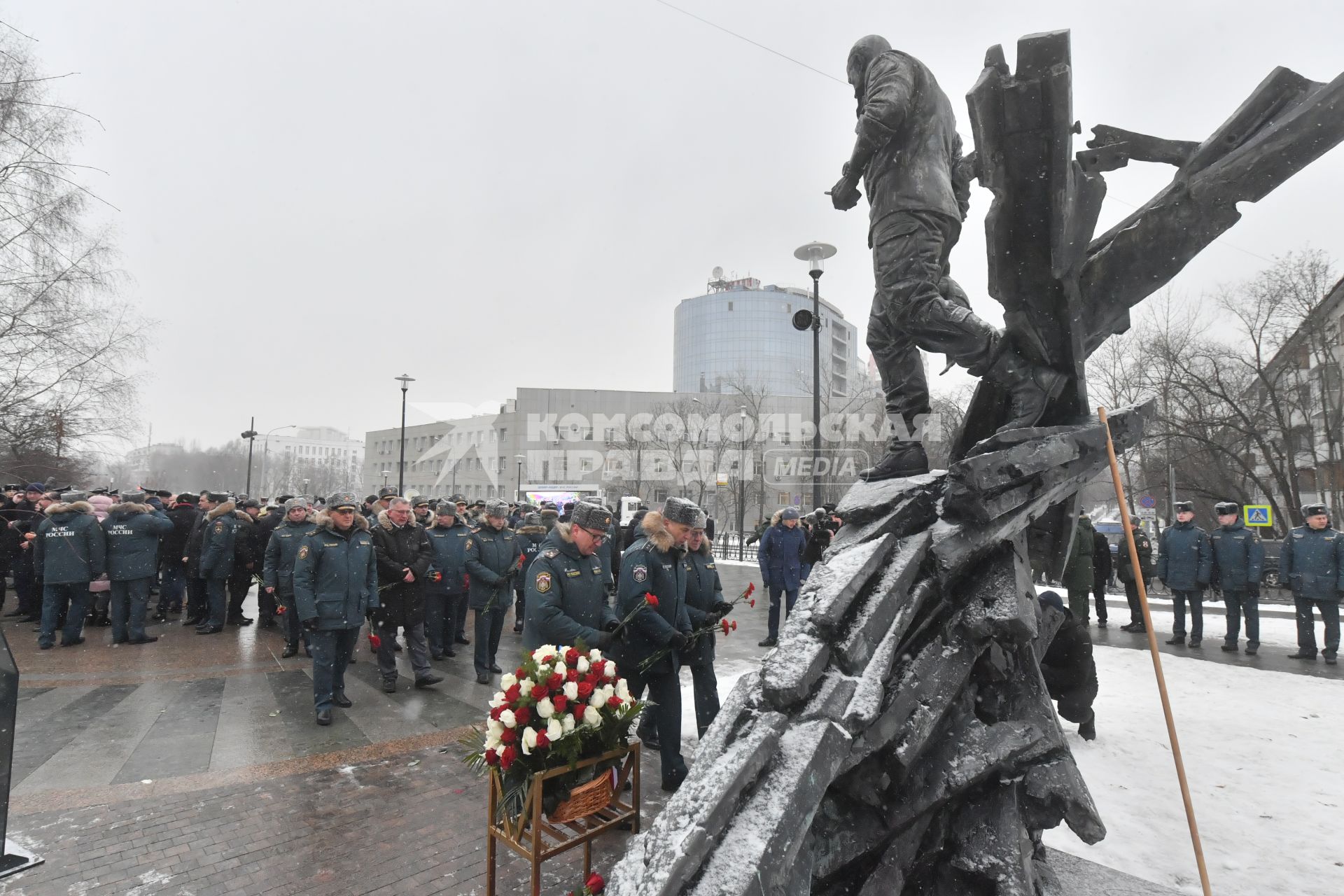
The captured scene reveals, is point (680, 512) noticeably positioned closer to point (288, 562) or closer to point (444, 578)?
point (444, 578)

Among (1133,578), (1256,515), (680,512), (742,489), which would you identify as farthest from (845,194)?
(742,489)

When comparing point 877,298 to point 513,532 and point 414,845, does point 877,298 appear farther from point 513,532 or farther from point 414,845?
point 513,532

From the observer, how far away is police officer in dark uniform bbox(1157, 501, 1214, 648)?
9.70 m

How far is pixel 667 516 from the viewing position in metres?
5.34

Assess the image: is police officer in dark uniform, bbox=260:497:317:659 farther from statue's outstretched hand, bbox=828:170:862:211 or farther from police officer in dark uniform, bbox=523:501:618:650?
statue's outstretched hand, bbox=828:170:862:211

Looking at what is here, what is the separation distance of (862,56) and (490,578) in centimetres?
707

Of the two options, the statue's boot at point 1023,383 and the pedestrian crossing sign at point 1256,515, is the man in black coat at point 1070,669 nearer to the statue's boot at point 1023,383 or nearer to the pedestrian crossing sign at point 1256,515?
the statue's boot at point 1023,383

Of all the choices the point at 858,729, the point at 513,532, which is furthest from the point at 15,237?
the point at 858,729

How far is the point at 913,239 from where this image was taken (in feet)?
12.4

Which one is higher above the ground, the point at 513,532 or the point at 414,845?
the point at 513,532

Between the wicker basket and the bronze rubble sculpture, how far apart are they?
1.24 meters

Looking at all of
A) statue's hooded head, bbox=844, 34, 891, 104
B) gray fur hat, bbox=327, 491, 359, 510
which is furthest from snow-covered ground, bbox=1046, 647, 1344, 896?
A: gray fur hat, bbox=327, 491, 359, 510

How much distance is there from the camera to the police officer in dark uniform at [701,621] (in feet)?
17.9

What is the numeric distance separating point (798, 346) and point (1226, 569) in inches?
2977
